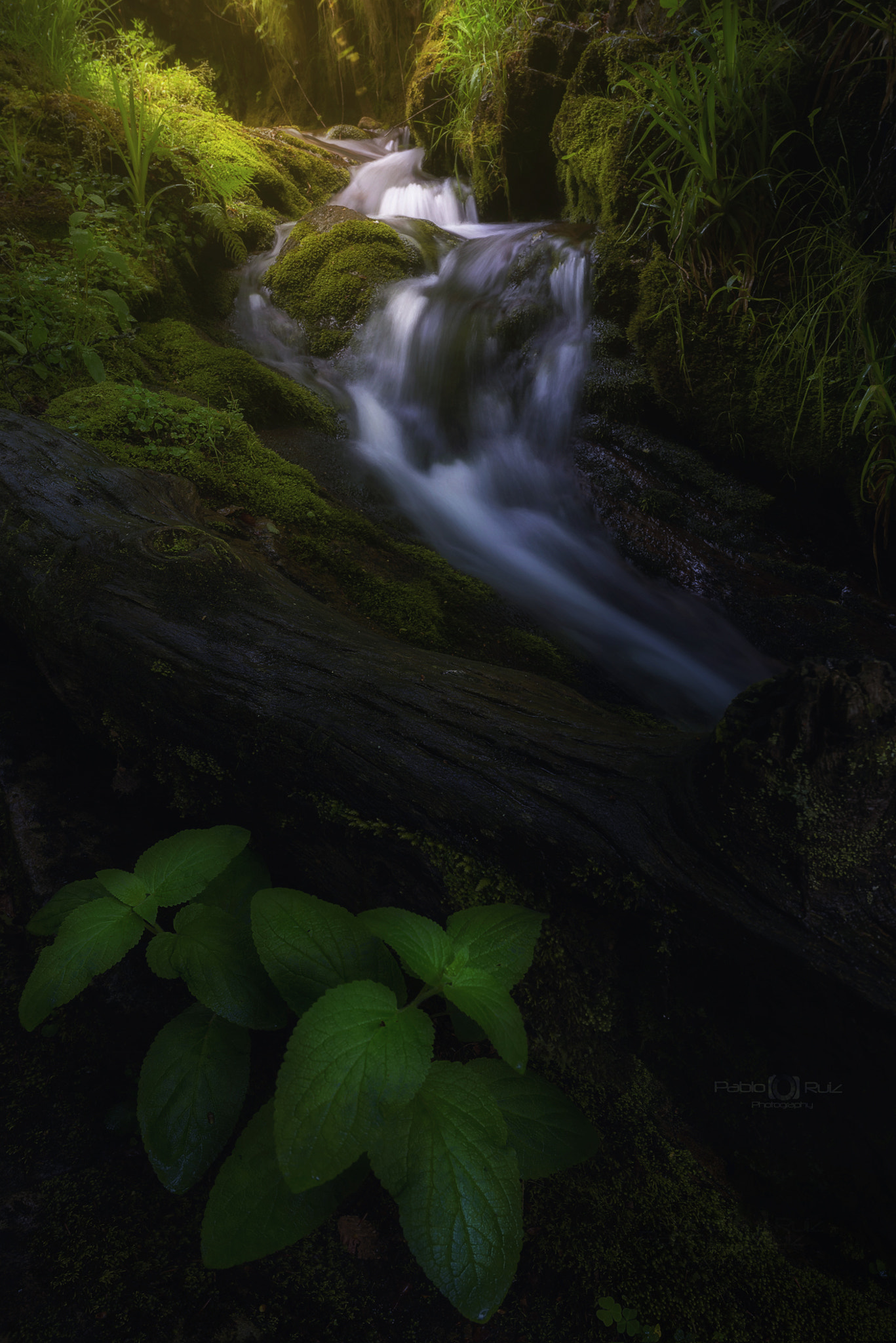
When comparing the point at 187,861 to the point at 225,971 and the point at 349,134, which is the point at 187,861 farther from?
the point at 349,134

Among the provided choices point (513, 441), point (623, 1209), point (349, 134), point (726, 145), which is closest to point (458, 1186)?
Answer: point (623, 1209)

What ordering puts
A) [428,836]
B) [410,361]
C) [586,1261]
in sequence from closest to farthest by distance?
[586,1261] < [428,836] < [410,361]

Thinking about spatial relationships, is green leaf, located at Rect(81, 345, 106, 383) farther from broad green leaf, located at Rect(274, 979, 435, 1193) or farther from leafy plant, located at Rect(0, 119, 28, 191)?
broad green leaf, located at Rect(274, 979, 435, 1193)

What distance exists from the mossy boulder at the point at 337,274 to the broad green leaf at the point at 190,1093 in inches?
204

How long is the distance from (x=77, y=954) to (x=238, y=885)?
1.24 feet

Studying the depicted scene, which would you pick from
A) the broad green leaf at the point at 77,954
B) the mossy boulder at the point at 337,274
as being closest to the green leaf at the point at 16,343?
the mossy boulder at the point at 337,274

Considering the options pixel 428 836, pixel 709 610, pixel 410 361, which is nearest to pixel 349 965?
pixel 428 836

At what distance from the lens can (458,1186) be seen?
1051 millimetres

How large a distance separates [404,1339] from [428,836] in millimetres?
909

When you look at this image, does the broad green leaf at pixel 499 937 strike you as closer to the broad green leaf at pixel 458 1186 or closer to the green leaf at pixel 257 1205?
the broad green leaf at pixel 458 1186

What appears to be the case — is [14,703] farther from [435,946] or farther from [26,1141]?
[435,946]

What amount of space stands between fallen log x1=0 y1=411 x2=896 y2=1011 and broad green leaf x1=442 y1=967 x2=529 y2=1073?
35 cm

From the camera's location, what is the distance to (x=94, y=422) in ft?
9.84

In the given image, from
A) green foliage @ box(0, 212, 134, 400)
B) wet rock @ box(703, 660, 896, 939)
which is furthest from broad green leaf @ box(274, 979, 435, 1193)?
green foliage @ box(0, 212, 134, 400)
